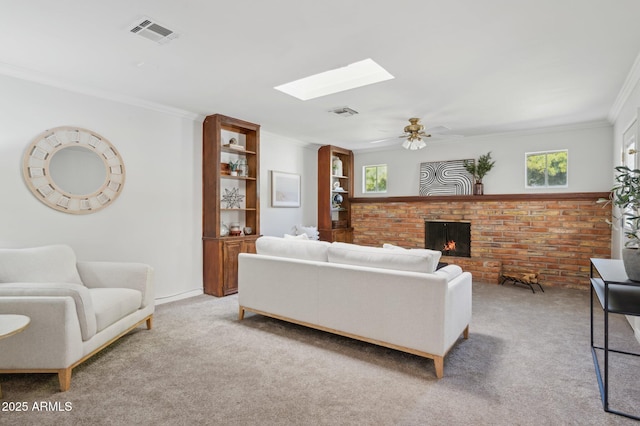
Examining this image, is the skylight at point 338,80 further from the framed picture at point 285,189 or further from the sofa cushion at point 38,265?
the sofa cushion at point 38,265

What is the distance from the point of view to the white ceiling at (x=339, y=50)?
2.12 metres

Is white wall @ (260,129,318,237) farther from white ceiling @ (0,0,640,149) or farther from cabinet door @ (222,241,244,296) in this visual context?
white ceiling @ (0,0,640,149)

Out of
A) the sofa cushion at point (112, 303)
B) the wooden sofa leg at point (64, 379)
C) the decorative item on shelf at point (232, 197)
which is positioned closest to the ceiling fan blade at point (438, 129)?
the decorative item on shelf at point (232, 197)

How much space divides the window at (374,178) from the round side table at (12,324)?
5.91 m

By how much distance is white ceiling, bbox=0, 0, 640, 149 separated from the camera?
2.12 metres

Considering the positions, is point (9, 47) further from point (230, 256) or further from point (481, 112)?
point (481, 112)

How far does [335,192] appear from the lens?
7047 millimetres

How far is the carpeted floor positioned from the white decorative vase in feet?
2.50

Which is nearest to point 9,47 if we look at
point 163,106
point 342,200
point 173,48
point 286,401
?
point 173,48

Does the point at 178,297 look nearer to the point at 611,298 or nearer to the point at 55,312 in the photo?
the point at 55,312

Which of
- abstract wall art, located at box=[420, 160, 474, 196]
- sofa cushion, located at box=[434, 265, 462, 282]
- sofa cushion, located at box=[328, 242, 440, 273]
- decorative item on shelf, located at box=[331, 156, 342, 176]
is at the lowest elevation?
sofa cushion, located at box=[434, 265, 462, 282]

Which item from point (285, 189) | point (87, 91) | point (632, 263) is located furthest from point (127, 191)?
point (632, 263)

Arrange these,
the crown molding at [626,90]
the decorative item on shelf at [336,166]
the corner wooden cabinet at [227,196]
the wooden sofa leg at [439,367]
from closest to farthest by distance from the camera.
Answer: the wooden sofa leg at [439,367] < the crown molding at [626,90] < the corner wooden cabinet at [227,196] < the decorative item on shelf at [336,166]

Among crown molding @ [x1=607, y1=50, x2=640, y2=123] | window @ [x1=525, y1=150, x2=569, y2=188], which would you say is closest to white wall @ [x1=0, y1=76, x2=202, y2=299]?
crown molding @ [x1=607, y1=50, x2=640, y2=123]
